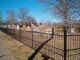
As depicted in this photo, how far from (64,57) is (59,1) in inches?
578

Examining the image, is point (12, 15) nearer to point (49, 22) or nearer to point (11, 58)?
point (49, 22)

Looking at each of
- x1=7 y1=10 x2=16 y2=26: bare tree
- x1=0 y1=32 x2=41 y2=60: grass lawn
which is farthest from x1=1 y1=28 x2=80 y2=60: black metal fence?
x1=7 y1=10 x2=16 y2=26: bare tree

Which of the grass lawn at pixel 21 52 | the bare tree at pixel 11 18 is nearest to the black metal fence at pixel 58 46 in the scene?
the grass lawn at pixel 21 52

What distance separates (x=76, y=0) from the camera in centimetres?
1594

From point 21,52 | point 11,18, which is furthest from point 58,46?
point 11,18

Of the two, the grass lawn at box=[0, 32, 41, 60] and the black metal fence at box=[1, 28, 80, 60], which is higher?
the black metal fence at box=[1, 28, 80, 60]

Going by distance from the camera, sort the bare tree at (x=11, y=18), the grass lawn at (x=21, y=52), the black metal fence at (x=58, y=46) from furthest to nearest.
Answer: the bare tree at (x=11, y=18) < the grass lawn at (x=21, y=52) < the black metal fence at (x=58, y=46)

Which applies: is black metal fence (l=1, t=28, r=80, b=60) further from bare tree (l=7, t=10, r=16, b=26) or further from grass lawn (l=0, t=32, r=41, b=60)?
bare tree (l=7, t=10, r=16, b=26)

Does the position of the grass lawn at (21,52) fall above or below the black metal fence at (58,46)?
below

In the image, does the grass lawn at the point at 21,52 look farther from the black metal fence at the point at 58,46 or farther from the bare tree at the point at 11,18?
the bare tree at the point at 11,18

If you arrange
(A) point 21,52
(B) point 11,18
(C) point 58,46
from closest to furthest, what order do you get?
1. (A) point 21,52
2. (C) point 58,46
3. (B) point 11,18

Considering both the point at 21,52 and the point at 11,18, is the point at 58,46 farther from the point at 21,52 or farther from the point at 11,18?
the point at 11,18

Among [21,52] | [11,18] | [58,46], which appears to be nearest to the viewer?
[21,52]

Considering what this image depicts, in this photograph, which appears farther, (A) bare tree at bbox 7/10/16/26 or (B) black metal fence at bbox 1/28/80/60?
(A) bare tree at bbox 7/10/16/26
